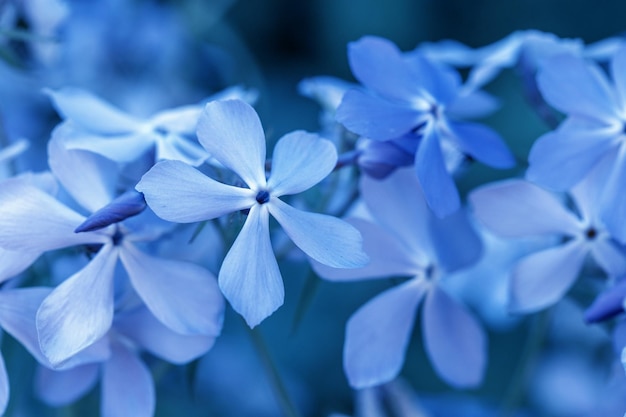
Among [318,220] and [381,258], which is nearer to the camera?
[318,220]

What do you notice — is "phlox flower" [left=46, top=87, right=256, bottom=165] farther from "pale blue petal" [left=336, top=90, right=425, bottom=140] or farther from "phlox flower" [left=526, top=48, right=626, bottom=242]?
"phlox flower" [left=526, top=48, right=626, bottom=242]

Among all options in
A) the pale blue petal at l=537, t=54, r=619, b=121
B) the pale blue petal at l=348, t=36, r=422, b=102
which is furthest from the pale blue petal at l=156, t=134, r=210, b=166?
the pale blue petal at l=537, t=54, r=619, b=121

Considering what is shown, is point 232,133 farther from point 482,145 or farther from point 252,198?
point 482,145

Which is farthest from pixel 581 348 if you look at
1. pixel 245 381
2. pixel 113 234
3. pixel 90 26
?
pixel 113 234

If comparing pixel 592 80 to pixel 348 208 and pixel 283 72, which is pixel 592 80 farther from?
pixel 283 72

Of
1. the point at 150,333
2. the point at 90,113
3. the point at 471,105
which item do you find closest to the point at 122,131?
the point at 90,113

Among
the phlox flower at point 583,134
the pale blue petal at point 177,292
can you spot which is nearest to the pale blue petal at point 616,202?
the phlox flower at point 583,134

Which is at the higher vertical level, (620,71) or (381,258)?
(620,71)
